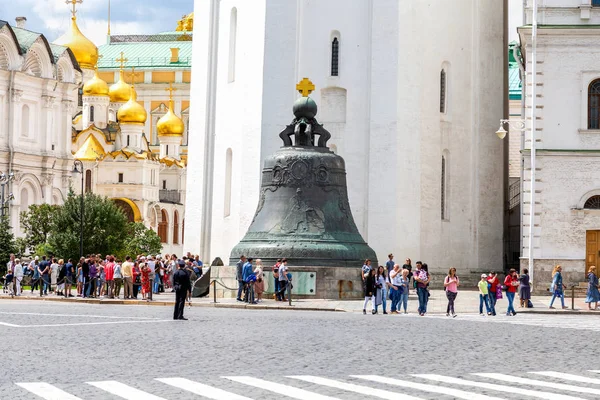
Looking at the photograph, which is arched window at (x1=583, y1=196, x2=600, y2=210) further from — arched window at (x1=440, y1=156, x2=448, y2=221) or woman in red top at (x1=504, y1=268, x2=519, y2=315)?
arched window at (x1=440, y1=156, x2=448, y2=221)

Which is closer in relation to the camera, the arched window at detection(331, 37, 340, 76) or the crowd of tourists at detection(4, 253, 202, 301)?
the crowd of tourists at detection(4, 253, 202, 301)

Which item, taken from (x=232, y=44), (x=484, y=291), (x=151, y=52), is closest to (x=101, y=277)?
(x=232, y=44)

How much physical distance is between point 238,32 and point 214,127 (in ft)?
14.0

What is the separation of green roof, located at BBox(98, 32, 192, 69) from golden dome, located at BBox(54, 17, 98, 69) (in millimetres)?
14670

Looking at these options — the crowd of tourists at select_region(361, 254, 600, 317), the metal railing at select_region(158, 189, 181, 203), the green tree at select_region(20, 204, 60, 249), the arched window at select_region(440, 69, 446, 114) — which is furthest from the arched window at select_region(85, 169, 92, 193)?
the crowd of tourists at select_region(361, 254, 600, 317)

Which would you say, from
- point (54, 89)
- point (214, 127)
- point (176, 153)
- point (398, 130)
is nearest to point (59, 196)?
point (54, 89)

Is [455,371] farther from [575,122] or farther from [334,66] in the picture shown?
[334,66]

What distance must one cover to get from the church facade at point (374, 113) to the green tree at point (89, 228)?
1485cm

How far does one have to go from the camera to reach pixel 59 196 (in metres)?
93.2

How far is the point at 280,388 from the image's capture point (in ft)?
45.5

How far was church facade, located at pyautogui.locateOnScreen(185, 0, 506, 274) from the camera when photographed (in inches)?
1939

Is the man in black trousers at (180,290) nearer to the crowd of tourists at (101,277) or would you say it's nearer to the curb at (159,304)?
the curb at (159,304)

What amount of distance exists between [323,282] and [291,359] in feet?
60.8

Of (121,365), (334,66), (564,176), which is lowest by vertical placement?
(121,365)
